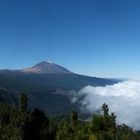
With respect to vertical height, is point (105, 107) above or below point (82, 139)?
above

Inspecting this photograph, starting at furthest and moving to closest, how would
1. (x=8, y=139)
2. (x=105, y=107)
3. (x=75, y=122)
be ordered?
(x=8, y=139)
(x=75, y=122)
(x=105, y=107)

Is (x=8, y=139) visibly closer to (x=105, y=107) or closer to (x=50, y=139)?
(x=50, y=139)

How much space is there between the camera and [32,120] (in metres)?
119

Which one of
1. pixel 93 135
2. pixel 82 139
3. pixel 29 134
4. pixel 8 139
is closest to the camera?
pixel 93 135

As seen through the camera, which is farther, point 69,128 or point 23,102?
point 23,102

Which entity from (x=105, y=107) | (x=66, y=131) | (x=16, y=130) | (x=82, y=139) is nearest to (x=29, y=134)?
(x=66, y=131)

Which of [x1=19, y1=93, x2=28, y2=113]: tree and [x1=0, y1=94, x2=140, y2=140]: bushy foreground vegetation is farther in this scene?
[x1=19, y1=93, x2=28, y2=113]: tree

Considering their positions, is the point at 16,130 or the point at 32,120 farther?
the point at 16,130

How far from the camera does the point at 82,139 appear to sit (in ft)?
281

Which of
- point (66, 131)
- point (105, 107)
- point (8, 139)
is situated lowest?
point (8, 139)

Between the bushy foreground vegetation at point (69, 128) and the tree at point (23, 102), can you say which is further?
the tree at point (23, 102)

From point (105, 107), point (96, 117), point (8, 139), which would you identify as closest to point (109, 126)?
point (96, 117)

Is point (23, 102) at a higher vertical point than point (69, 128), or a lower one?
higher

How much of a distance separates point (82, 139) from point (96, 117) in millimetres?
6161
